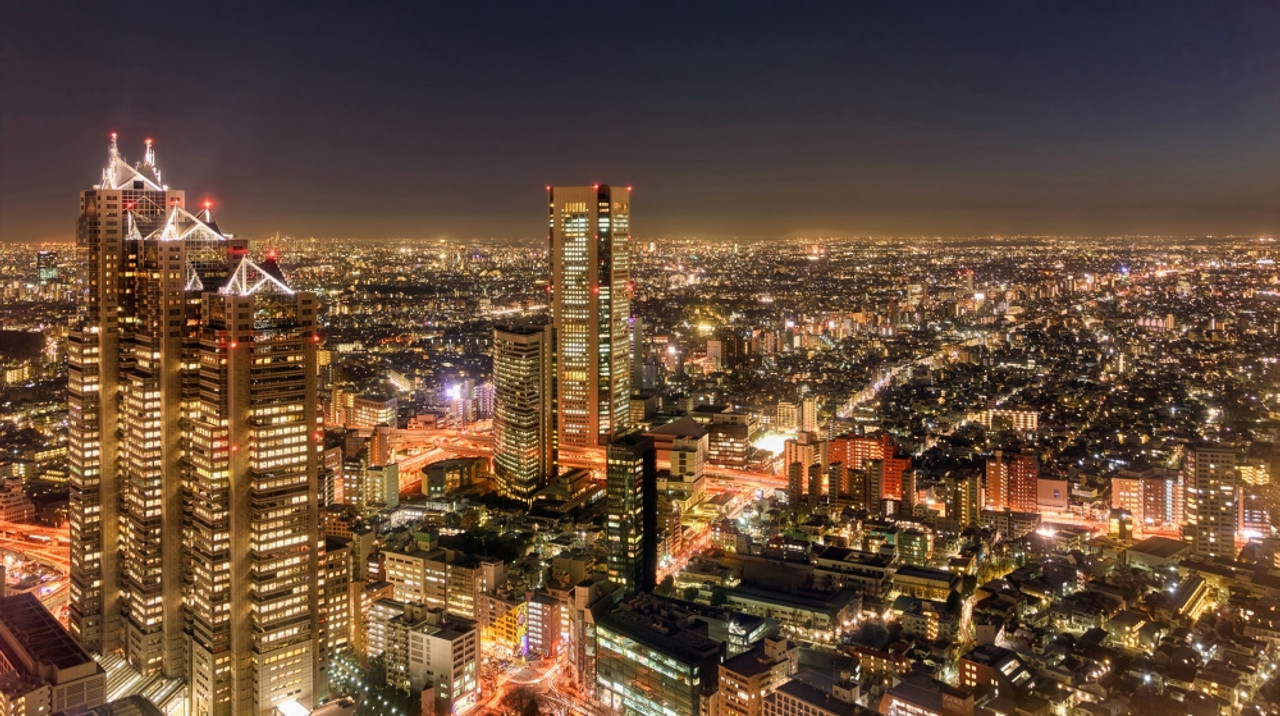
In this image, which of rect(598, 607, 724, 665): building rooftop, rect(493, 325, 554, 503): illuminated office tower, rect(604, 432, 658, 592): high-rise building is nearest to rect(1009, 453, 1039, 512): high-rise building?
rect(604, 432, 658, 592): high-rise building

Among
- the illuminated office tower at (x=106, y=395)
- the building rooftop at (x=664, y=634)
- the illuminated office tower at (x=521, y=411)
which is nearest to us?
the building rooftop at (x=664, y=634)

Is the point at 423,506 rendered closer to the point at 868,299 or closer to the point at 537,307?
the point at 537,307

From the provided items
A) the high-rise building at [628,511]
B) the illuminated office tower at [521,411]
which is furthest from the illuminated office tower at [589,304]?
the high-rise building at [628,511]

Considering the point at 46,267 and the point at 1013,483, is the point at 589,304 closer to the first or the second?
the point at 1013,483

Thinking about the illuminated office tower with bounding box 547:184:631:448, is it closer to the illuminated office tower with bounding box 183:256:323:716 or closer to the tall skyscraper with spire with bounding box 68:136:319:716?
the tall skyscraper with spire with bounding box 68:136:319:716

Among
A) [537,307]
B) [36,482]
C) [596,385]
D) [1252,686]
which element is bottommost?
[1252,686]

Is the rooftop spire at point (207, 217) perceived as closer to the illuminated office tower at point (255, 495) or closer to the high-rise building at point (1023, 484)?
the illuminated office tower at point (255, 495)

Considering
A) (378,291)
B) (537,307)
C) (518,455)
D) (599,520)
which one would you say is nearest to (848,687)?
(599,520)
